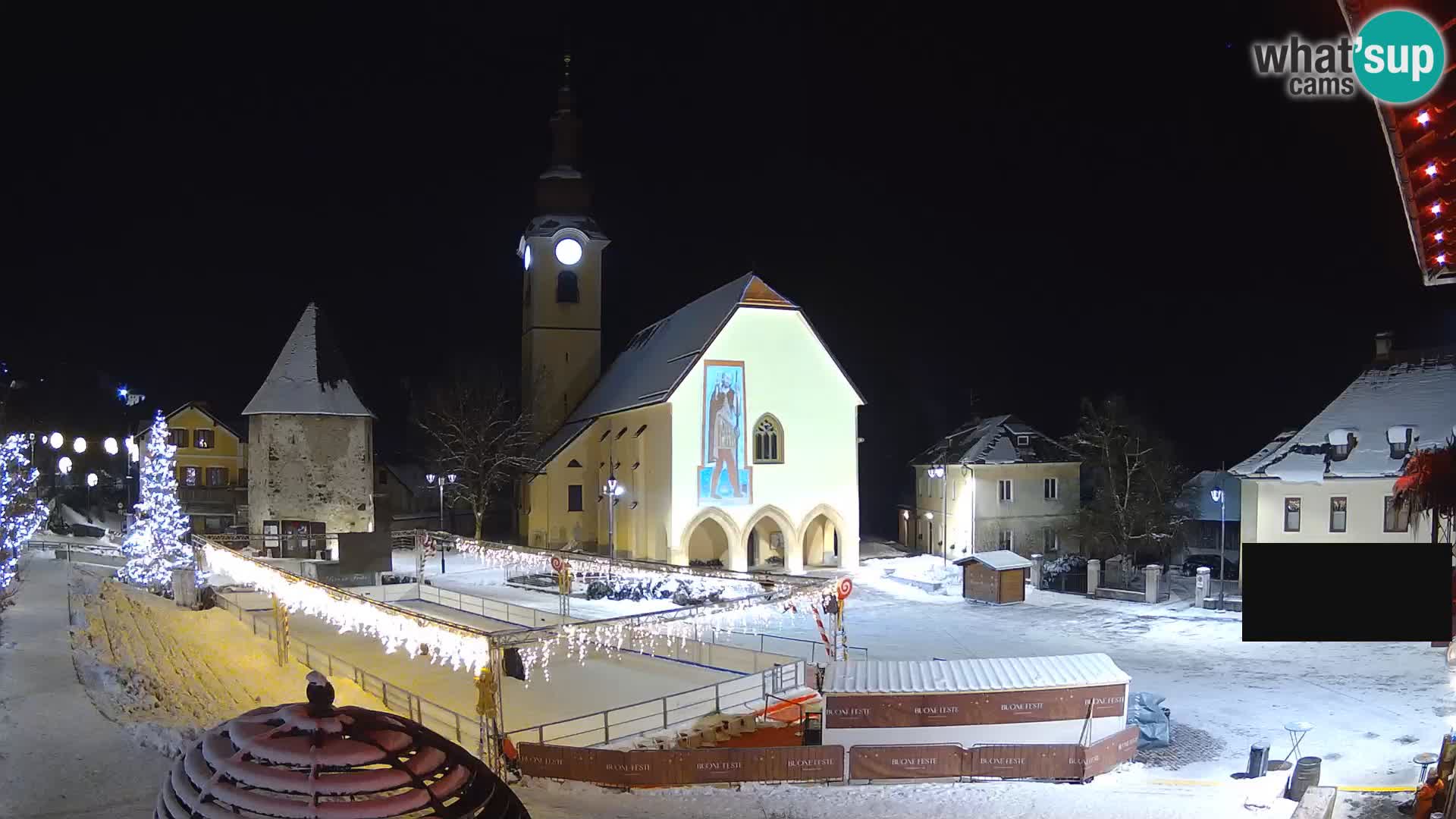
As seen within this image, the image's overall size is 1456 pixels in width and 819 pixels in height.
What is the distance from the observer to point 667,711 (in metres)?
17.0

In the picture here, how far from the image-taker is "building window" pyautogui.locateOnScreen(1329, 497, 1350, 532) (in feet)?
105

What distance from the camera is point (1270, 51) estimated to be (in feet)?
29.7

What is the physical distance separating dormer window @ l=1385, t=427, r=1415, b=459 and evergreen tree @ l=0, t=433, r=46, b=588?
125 feet

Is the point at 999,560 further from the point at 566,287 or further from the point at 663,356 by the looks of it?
the point at 566,287

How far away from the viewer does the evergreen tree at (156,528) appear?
28.7 m

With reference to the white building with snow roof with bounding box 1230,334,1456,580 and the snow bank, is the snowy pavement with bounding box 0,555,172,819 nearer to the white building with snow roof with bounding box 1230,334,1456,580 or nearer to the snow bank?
the snow bank

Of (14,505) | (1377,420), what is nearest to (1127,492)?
(1377,420)

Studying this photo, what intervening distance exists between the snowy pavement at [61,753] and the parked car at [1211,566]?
3631 centimetres

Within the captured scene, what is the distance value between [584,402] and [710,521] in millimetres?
13549

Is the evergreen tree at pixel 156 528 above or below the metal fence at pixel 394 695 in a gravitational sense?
above

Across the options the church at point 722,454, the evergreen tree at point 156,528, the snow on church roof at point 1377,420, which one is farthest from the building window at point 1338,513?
the evergreen tree at point 156,528

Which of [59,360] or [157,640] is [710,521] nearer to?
[157,640]
